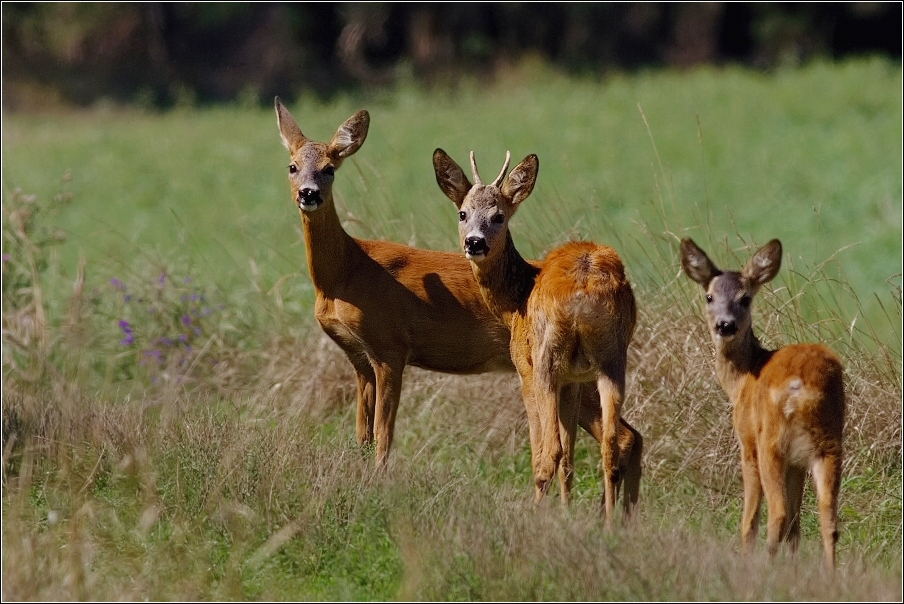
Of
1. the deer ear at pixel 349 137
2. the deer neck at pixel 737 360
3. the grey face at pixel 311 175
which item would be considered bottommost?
the deer neck at pixel 737 360

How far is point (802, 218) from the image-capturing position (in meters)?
18.2

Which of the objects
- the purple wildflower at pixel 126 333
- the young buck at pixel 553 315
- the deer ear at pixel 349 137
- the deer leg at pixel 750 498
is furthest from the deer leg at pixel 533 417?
the purple wildflower at pixel 126 333

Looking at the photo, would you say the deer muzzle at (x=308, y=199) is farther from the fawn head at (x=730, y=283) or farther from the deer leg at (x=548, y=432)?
the fawn head at (x=730, y=283)

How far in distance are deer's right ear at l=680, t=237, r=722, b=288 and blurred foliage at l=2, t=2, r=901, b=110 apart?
29.5 m

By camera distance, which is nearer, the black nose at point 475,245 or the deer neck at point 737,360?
the deer neck at point 737,360

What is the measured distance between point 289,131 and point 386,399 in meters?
1.65

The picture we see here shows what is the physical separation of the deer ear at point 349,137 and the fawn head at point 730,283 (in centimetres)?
234

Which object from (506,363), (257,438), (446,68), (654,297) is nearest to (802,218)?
(654,297)

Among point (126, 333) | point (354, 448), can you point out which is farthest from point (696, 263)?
point (126, 333)

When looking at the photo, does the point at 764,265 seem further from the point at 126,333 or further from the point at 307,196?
the point at 126,333

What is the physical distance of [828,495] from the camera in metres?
5.63

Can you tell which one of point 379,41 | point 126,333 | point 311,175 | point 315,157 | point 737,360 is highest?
point 379,41

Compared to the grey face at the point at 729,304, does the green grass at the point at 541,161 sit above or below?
above

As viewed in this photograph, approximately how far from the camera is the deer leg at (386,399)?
24.1 feet
